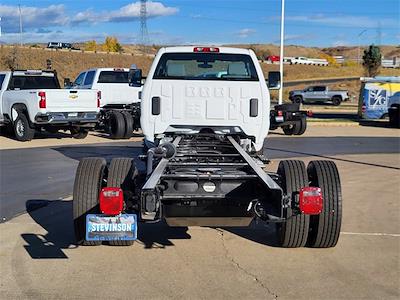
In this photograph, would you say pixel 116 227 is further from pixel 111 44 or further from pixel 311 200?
pixel 111 44

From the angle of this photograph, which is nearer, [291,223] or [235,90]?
[291,223]

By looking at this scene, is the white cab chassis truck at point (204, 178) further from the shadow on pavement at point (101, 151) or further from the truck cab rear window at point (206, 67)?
the shadow on pavement at point (101, 151)

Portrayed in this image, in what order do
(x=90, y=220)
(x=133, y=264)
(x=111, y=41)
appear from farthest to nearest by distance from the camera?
(x=111, y=41) → (x=133, y=264) → (x=90, y=220)

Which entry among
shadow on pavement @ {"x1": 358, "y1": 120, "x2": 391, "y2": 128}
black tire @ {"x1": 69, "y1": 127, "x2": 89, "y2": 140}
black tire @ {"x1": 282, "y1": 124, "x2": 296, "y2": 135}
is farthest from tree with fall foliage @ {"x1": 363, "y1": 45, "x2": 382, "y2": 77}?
black tire @ {"x1": 69, "y1": 127, "x2": 89, "y2": 140}

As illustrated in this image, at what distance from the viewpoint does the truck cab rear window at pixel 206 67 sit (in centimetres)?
876

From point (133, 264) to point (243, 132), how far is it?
11.0ft

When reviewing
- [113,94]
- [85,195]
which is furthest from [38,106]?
[85,195]

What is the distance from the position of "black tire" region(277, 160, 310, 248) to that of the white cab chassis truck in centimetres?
1

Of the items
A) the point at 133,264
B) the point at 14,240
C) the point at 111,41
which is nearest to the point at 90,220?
the point at 133,264

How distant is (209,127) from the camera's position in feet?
28.0

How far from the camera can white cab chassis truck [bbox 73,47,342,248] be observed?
17.2 feet

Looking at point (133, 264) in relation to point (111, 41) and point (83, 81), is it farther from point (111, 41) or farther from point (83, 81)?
point (111, 41)

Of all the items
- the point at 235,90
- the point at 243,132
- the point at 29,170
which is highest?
the point at 235,90

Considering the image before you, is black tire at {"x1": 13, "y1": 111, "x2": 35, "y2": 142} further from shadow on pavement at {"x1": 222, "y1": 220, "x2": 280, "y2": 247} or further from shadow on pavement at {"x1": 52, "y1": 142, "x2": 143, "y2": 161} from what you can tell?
shadow on pavement at {"x1": 222, "y1": 220, "x2": 280, "y2": 247}
